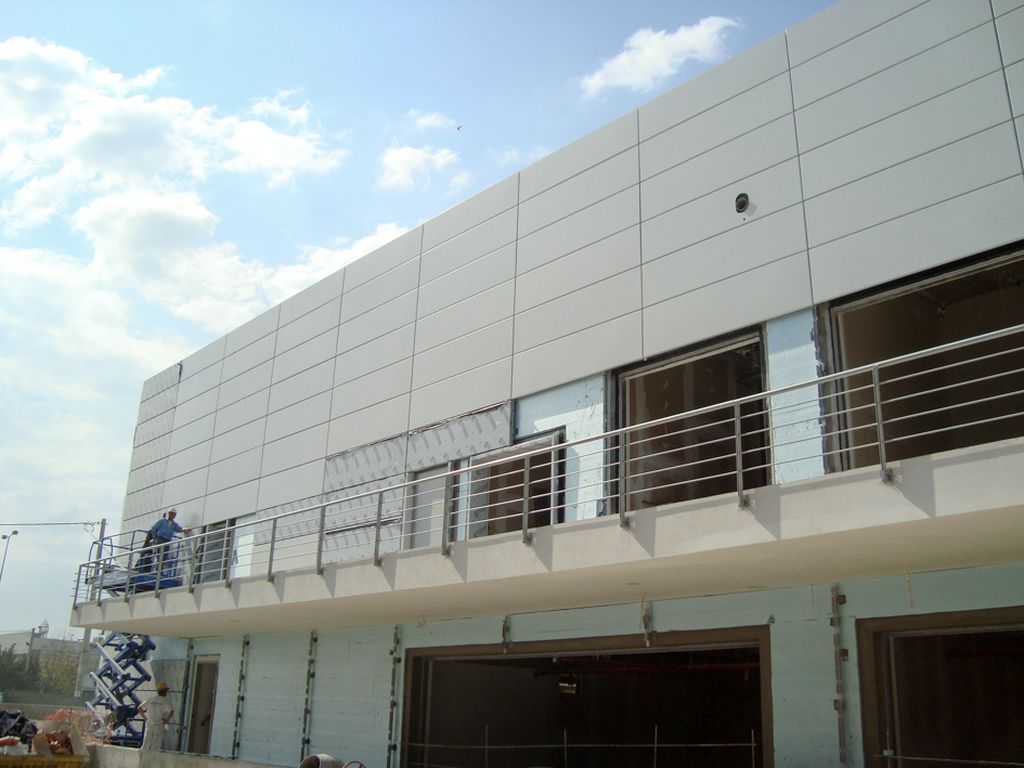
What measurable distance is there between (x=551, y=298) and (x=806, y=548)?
692 centimetres

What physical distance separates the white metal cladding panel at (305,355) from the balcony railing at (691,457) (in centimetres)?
312

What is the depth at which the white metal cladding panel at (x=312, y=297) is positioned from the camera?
19531 millimetres

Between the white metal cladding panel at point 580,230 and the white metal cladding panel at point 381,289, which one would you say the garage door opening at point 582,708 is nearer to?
the white metal cladding panel at point 580,230

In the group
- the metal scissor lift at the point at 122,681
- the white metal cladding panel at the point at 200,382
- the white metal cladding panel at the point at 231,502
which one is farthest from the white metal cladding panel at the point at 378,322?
the metal scissor lift at the point at 122,681

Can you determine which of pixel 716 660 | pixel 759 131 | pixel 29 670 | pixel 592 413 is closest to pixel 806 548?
pixel 592 413

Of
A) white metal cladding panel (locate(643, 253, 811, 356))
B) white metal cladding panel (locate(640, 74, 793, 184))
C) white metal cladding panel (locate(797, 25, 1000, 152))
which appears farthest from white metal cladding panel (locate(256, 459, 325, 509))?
white metal cladding panel (locate(797, 25, 1000, 152))

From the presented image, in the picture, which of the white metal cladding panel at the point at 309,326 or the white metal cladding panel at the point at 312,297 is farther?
the white metal cladding panel at the point at 312,297

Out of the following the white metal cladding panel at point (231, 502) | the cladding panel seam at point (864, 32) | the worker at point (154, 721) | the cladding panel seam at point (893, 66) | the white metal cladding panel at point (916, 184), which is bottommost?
the worker at point (154, 721)

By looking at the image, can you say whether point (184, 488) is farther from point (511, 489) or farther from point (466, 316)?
point (511, 489)

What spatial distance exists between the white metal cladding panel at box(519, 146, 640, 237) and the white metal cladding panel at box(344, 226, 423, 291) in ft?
10.2

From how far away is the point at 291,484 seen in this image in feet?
62.0

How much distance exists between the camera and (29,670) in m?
40.6

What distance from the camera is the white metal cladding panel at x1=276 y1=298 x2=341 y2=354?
762 inches

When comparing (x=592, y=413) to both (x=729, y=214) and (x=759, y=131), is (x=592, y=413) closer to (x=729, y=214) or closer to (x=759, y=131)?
(x=729, y=214)
